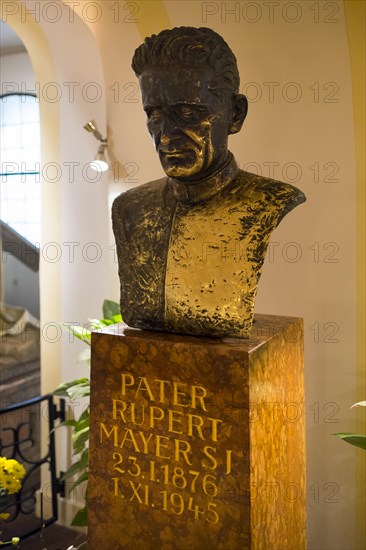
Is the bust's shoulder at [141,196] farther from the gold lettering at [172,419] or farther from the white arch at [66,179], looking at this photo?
the white arch at [66,179]

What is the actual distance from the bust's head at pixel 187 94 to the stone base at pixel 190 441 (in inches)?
22.5

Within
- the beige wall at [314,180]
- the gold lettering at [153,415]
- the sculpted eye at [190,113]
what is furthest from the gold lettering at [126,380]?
the beige wall at [314,180]

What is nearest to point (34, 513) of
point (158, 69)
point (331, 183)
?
point (331, 183)

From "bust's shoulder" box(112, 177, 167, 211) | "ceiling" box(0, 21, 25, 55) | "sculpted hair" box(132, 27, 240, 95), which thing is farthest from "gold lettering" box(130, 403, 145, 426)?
"ceiling" box(0, 21, 25, 55)

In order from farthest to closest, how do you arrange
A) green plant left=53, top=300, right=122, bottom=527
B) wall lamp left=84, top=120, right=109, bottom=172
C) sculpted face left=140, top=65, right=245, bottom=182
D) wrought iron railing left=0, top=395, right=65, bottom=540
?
wrought iron railing left=0, top=395, right=65, bottom=540 < wall lamp left=84, top=120, right=109, bottom=172 < green plant left=53, top=300, right=122, bottom=527 < sculpted face left=140, top=65, right=245, bottom=182

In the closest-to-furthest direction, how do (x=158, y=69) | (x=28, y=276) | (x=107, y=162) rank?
(x=158, y=69), (x=107, y=162), (x=28, y=276)

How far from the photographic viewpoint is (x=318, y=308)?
8.26ft

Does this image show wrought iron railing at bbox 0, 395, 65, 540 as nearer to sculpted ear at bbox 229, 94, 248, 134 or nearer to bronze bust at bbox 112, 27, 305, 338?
bronze bust at bbox 112, 27, 305, 338

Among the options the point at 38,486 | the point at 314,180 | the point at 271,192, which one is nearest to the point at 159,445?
the point at 271,192

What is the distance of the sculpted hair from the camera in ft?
4.98

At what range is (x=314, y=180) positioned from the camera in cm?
246

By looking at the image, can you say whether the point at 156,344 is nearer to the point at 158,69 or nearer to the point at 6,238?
the point at 158,69

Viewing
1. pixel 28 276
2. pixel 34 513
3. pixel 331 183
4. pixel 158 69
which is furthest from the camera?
pixel 28 276

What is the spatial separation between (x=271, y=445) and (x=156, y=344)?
0.50m
